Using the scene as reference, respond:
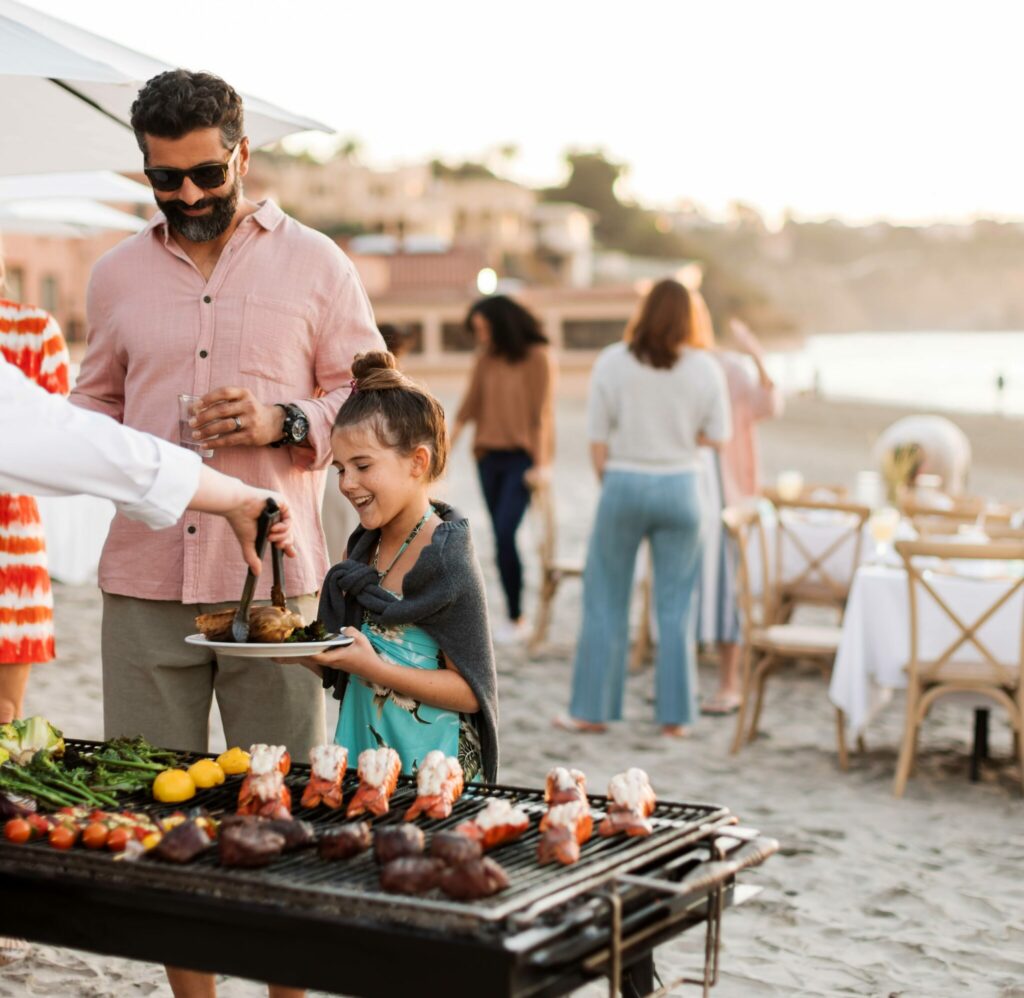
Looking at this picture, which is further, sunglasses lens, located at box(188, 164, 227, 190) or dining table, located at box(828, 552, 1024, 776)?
dining table, located at box(828, 552, 1024, 776)

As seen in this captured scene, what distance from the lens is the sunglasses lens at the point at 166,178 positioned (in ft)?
9.34

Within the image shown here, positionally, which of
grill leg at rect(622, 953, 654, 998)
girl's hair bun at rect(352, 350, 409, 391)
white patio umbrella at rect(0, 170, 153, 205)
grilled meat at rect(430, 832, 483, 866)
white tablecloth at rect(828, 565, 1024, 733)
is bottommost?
grill leg at rect(622, 953, 654, 998)

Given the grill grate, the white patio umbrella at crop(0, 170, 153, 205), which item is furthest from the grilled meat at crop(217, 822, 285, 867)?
the white patio umbrella at crop(0, 170, 153, 205)

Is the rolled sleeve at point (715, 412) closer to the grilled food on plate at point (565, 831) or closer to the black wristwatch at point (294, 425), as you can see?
the black wristwatch at point (294, 425)

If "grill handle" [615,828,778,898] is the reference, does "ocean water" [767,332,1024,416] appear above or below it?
above

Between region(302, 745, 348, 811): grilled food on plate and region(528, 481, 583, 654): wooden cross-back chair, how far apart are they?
5.93 meters

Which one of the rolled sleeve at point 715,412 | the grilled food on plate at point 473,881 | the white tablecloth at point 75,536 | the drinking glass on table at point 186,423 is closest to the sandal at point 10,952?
the drinking glass on table at point 186,423

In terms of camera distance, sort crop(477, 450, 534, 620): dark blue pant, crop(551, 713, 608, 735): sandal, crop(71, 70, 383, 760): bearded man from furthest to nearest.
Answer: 1. crop(477, 450, 534, 620): dark blue pant
2. crop(551, 713, 608, 735): sandal
3. crop(71, 70, 383, 760): bearded man

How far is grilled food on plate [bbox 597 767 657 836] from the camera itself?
2.30 meters

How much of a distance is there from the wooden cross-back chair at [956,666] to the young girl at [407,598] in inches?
128

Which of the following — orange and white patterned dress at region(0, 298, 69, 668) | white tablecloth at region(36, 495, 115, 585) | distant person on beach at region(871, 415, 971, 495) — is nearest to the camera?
orange and white patterned dress at region(0, 298, 69, 668)

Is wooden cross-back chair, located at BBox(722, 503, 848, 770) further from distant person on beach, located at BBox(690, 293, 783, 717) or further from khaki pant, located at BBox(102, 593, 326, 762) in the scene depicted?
khaki pant, located at BBox(102, 593, 326, 762)

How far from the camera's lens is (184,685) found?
122 inches

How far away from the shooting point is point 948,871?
4984mm
